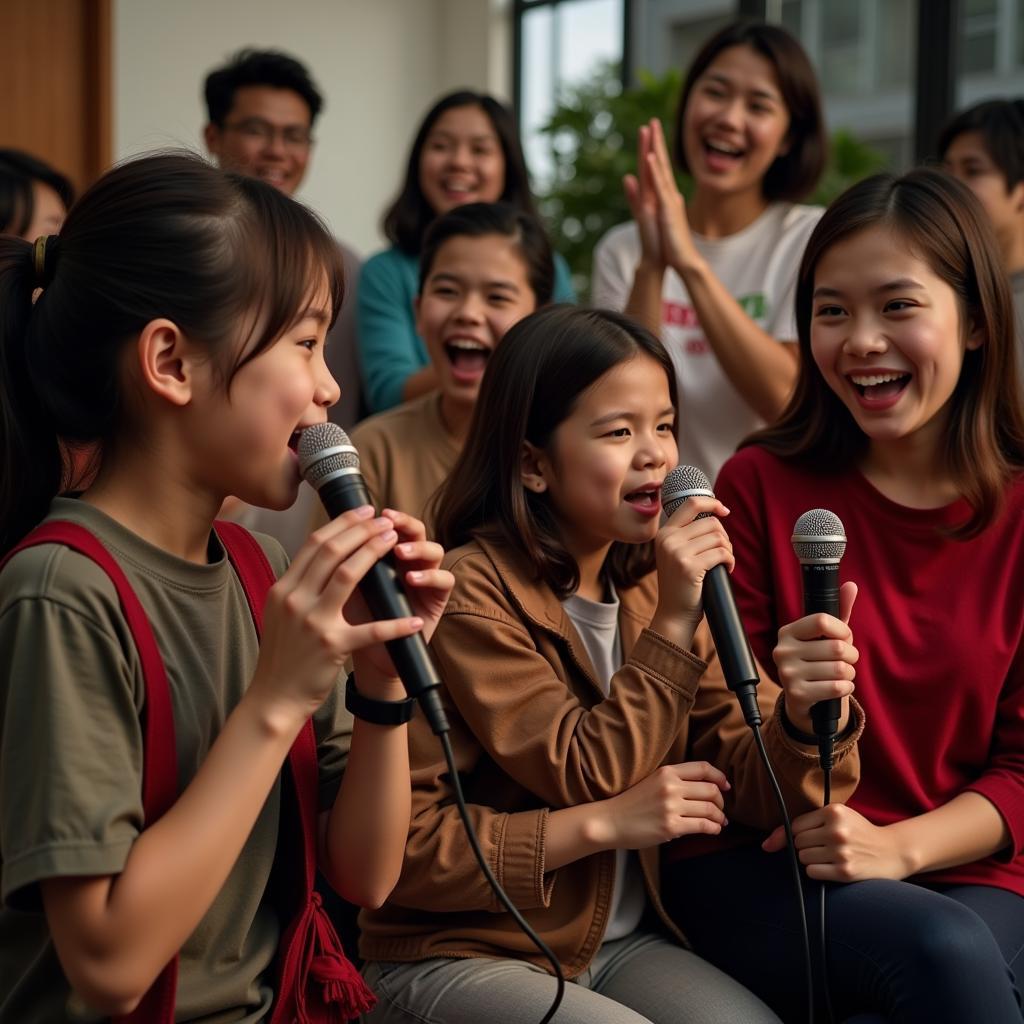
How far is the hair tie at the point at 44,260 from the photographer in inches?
46.4

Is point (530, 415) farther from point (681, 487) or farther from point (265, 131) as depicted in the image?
point (265, 131)

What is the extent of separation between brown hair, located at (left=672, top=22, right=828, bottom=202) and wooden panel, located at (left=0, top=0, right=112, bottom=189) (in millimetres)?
3228

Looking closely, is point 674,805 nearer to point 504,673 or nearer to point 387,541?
point 504,673

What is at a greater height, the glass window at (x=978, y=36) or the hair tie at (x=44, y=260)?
the glass window at (x=978, y=36)

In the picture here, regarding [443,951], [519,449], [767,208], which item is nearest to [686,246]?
[767,208]

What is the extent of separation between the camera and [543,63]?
21.7ft

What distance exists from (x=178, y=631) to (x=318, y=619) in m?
0.19

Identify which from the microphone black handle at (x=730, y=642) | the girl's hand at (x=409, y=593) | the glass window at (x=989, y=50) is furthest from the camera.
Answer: the glass window at (x=989, y=50)

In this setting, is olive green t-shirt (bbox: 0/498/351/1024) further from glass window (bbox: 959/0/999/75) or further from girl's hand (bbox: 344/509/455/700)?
glass window (bbox: 959/0/999/75)

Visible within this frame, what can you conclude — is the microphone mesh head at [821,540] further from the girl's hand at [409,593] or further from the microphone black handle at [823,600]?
the girl's hand at [409,593]

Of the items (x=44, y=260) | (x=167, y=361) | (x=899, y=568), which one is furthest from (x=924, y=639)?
(x=44, y=260)

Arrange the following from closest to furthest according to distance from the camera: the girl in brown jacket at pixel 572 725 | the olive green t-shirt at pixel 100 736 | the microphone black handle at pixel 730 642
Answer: the olive green t-shirt at pixel 100 736
the microphone black handle at pixel 730 642
the girl in brown jacket at pixel 572 725

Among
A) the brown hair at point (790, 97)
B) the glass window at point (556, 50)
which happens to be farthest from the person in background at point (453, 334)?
the glass window at point (556, 50)

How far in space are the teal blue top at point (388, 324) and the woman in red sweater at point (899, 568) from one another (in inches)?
40.7
